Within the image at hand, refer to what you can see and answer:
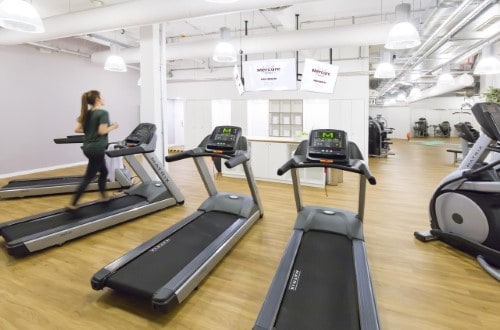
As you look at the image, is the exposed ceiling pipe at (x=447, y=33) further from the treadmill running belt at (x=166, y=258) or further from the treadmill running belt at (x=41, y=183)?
the treadmill running belt at (x=41, y=183)

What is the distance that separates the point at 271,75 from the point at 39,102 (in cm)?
570

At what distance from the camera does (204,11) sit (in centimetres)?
446

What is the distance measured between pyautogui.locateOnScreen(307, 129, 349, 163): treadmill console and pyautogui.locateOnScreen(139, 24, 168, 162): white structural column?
3.42 m

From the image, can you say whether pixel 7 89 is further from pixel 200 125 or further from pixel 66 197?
pixel 200 125

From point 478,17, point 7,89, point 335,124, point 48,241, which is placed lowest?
point 48,241

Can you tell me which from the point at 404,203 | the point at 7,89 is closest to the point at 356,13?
the point at 404,203

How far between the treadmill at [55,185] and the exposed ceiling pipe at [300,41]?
10.8 ft

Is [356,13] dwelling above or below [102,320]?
above

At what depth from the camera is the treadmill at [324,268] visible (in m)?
1.82

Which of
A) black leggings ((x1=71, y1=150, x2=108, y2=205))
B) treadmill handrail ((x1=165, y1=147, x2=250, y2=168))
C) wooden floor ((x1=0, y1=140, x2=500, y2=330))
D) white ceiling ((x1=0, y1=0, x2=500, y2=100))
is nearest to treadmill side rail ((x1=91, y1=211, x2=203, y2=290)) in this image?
wooden floor ((x1=0, y1=140, x2=500, y2=330))

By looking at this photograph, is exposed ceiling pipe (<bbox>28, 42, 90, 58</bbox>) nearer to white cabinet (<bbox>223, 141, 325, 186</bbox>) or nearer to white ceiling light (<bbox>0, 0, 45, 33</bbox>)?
white ceiling light (<bbox>0, 0, 45, 33</bbox>)

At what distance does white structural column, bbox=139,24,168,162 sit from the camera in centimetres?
558

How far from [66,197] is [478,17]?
7.02 m

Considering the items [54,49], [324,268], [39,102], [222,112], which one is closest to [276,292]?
[324,268]
